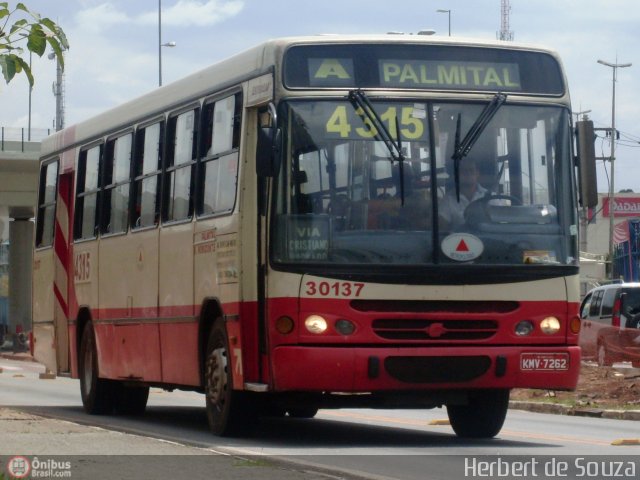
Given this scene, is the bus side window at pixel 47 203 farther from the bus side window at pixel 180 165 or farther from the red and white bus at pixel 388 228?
the red and white bus at pixel 388 228

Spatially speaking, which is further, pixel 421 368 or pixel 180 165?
pixel 180 165

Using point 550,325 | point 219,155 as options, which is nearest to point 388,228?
point 550,325

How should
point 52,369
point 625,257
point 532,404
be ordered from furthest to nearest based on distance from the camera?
point 625,257 < point 532,404 < point 52,369

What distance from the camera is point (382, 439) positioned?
14.9 meters

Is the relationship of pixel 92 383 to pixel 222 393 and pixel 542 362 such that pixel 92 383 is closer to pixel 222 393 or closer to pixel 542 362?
pixel 222 393

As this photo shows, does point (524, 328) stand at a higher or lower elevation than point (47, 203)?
lower

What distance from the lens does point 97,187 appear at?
60.9 feet

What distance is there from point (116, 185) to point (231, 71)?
3.87m

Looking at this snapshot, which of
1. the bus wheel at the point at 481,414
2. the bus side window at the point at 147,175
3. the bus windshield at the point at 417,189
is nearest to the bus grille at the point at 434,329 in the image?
the bus windshield at the point at 417,189

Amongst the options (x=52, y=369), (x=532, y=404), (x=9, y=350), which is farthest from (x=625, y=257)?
(x=52, y=369)

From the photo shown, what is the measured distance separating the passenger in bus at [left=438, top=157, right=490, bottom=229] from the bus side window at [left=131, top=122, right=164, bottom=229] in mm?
Result: 3962

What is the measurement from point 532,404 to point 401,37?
10087 millimetres

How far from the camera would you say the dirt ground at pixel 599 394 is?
22375 millimetres

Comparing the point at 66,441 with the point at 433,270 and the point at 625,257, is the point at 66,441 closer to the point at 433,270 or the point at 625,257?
the point at 433,270
